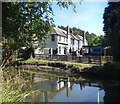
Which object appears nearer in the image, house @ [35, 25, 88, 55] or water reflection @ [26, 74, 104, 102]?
water reflection @ [26, 74, 104, 102]

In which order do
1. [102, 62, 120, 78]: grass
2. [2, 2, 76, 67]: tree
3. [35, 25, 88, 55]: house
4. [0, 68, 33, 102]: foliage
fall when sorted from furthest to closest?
[35, 25, 88, 55]: house
[2, 2, 76, 67]: tree
[0, 68, 33, 102]: foliage
[102, 62, 120, 78]: grass

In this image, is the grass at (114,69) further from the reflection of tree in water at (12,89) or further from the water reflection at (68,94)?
the reflection of tree in water at (12,89)

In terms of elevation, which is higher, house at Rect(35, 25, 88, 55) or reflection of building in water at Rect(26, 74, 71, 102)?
house at Rect(35, 25, 88, 55)

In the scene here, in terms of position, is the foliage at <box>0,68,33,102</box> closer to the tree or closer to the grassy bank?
the tree

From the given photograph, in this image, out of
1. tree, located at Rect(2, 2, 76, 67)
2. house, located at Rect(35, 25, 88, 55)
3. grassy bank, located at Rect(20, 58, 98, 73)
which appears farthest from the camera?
house, located at Rect(35, 25, 88, 55)

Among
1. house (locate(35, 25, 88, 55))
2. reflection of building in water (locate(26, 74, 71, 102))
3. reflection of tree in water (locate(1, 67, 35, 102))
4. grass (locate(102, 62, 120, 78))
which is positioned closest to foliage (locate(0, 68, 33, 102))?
reflection of tree in water (locate(1, 67, 35, 102))

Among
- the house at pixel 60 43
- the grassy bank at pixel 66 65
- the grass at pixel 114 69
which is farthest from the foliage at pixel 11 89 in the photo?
the house at pixel 60 43

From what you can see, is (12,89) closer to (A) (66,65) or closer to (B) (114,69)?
(B) (114,69)

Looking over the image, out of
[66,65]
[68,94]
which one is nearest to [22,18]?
[68,94]

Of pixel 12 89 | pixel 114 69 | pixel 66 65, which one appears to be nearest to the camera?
pixel 114 69

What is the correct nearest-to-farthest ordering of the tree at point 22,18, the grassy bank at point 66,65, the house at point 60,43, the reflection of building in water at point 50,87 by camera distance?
the tree at point 22,18
the reflection of building in water at point 50,87
the grassy bank at point 66,65
the house at point 60,43

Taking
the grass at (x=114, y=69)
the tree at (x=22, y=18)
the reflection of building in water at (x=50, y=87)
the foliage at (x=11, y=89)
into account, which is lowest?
the reflection of building in water at (x=50, y=87)

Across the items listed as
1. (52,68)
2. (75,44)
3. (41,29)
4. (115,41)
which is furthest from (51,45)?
(115,41)

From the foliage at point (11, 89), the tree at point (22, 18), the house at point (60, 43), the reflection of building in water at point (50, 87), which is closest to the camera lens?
the foliage at point (11, 89)
